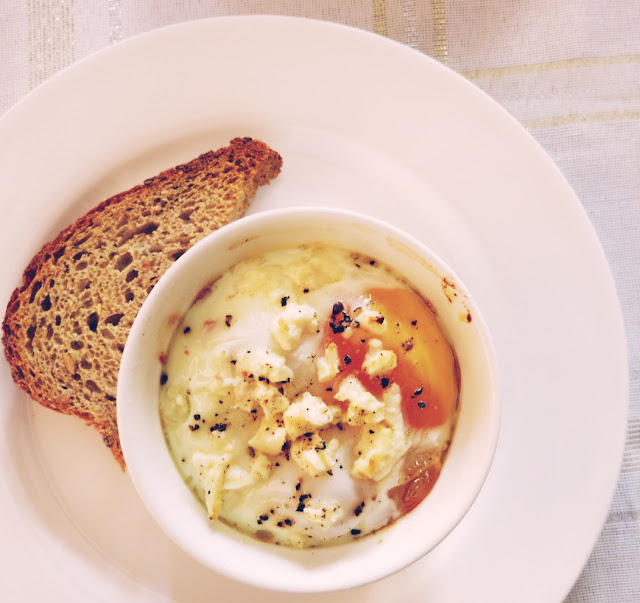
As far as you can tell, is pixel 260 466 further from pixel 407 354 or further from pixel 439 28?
pixel 439 28

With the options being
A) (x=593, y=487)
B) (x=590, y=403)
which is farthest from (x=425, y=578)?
(x=590, y=403)

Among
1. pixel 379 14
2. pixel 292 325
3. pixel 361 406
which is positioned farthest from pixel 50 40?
pixel 361 406

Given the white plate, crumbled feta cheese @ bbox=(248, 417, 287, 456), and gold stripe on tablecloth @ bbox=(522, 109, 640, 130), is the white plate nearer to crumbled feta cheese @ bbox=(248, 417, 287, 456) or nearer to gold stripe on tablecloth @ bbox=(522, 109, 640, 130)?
gold stripe on tablecloth @ bbox=(522, 109, 640, 130)

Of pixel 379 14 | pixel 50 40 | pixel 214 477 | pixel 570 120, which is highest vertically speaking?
pixel 379 14

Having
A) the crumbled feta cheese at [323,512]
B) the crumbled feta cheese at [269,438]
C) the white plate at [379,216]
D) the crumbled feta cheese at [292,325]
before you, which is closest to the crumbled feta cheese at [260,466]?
the crumbled feta cheese at [269,438]

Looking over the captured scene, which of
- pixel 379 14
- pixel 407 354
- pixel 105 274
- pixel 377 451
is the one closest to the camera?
pixel 377 451

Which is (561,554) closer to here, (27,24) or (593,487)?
(593,487)
